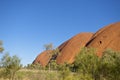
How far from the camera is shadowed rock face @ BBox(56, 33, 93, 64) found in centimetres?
11436

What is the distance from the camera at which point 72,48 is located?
400 ft

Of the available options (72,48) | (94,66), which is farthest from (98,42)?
(94,66)

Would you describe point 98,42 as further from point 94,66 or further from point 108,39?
point 94,66

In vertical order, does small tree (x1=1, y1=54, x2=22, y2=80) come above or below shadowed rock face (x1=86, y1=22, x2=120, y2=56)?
below

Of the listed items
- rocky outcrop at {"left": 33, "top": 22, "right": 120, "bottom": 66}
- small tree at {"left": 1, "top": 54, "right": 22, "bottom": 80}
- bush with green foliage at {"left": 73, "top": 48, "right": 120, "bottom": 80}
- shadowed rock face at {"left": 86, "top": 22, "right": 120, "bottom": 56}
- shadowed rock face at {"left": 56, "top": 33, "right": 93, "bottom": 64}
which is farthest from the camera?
shadowed rock face at {"left": 56, "top": 33, "right": 93, "bottom": 64}

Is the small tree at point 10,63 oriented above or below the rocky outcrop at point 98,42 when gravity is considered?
below

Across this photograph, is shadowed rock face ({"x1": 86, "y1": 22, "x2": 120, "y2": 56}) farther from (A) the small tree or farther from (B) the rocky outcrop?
(A) the small tree

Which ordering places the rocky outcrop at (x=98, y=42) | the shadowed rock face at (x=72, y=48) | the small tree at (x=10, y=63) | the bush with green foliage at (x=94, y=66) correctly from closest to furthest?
1. the bush with green foliage at (x=94, y=66)
2. the small tree at (x=10, y=63)
3. the rocky outcrop at (x=98, y=42)
4. the shadowed rock face at (x=72, y=48)

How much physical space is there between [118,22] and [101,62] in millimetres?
Answer: 87330

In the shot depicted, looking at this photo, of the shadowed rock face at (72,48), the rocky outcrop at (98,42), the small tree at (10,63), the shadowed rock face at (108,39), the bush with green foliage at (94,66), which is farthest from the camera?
the shadowed rock face at (72,48)

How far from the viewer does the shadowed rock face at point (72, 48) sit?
114m

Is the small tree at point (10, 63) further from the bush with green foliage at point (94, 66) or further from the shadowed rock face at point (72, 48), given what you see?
the shadowed rock face at point (72, 48)

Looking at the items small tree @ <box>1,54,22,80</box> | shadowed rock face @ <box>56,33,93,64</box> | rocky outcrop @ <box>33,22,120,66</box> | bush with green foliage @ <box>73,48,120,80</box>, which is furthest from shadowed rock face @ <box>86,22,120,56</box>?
bush with green foliage @ <box>73,48,120,80</box>

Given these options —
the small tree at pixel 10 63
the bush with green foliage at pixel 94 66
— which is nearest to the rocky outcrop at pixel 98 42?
the small tree at pixel 10 63
